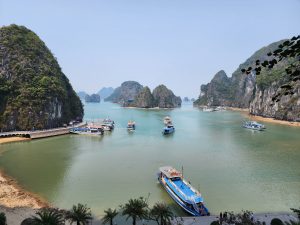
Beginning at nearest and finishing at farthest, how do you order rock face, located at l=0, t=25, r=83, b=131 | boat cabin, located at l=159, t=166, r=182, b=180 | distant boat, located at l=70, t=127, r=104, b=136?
boat cabin, located at l=159, t=166, r=182, b=180 → rock face, located at l=0, t=25, r=83, b=131 → distant boat, located at l=70, t=127, r=104, b=136

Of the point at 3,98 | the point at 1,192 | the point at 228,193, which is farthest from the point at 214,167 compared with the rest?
the point at 3,98

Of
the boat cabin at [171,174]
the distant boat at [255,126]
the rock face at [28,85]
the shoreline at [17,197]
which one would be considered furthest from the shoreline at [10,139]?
the distant boat at [255,126]

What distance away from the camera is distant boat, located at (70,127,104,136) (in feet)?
369

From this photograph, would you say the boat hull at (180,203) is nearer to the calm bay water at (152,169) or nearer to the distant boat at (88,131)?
the calm bay water at (152,169)

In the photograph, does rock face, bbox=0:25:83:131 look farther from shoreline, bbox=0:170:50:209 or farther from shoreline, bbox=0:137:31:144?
shoreline, bbox=0:170:50:209

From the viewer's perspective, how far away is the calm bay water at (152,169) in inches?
1709

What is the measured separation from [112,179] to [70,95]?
100784 millimetres

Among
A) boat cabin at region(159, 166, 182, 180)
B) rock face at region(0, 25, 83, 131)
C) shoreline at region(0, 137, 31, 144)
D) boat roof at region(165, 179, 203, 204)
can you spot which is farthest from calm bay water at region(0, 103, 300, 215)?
rock face at region(0, 25, 83, 131)

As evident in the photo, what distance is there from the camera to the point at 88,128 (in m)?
115

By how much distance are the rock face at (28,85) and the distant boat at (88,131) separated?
10053 mm

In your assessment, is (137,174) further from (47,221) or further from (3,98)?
(3,98)

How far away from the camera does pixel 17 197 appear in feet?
141

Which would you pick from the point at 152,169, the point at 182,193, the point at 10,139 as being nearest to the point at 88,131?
the point at 10,139

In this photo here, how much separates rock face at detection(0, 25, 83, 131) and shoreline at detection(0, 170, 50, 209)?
2423 inches
